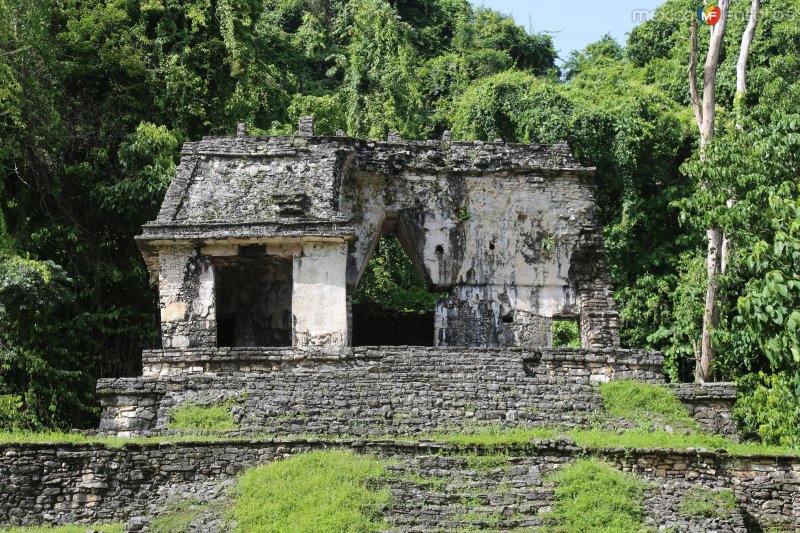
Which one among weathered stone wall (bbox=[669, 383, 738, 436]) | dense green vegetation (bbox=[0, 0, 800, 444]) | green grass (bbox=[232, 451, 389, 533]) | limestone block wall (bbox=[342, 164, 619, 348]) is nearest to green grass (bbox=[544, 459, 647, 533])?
green grass (bbox=[232, 451, 389, 533])

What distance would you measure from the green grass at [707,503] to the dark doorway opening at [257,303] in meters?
9.37

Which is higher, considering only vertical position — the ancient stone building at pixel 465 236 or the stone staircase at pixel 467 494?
the ancient stone building at pixel 465 236

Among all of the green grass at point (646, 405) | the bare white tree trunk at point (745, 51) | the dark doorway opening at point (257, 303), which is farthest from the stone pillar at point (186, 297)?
the bare white tree trunk at point (745, 51)

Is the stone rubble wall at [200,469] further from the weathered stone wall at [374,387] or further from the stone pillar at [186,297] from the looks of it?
the stone pillar at [186,297]

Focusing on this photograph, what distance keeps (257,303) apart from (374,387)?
19.0ft

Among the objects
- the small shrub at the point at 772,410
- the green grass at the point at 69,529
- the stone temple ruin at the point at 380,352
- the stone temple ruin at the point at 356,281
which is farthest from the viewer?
the small shrub at the point at 772,410

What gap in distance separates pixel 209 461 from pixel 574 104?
46.3 feet

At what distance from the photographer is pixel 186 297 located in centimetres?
1773

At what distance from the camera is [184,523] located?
12031 mm

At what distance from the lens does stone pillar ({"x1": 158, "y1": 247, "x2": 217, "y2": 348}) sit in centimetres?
1761

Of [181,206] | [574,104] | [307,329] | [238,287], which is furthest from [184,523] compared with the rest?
[574,104]

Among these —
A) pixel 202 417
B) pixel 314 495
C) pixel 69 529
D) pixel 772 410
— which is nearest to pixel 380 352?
pixel 202 417

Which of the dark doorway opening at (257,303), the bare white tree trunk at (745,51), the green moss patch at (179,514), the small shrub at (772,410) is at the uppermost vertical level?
the bare white tree trunk at (745,51)

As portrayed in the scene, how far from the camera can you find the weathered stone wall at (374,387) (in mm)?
14664
